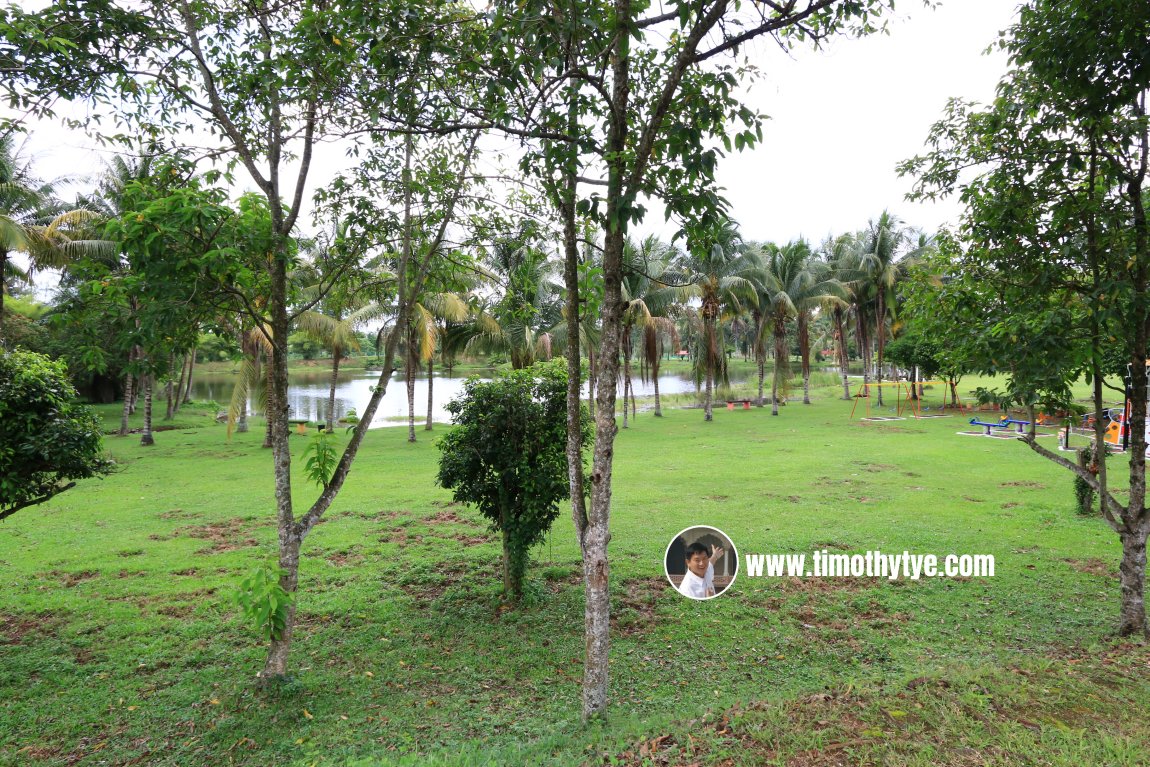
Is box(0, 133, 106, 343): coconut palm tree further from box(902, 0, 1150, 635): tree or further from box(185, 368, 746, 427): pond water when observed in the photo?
box(902, 0, 1150, 635): tree

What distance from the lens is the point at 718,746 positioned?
3.88 metres

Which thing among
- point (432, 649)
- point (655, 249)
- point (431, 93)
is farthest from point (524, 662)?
point (655, 249)

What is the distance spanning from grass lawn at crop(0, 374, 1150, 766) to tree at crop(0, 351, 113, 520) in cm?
166

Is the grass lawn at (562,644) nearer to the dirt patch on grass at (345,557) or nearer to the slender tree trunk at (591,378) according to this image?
the dirt patch on grass at (345,557)

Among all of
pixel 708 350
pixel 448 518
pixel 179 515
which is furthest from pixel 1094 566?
pixel 708 350

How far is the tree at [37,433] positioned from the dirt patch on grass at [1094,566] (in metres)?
10.8

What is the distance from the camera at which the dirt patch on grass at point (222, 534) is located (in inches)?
348

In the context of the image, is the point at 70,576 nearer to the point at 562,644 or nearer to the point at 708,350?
the point at 562,644

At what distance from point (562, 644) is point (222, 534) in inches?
252

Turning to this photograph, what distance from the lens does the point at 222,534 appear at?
953 cm

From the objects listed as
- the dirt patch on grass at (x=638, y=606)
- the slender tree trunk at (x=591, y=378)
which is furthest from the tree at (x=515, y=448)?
the slender tree trunk at (x=591, y=378)

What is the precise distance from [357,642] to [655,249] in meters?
20.4

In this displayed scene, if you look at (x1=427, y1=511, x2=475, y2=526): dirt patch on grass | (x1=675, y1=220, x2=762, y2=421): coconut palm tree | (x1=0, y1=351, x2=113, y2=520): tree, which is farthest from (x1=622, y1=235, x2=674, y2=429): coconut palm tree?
(x1=0, y1=351, x2=113, y2=520): tree

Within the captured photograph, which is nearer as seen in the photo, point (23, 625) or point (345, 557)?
point (23, 625)
